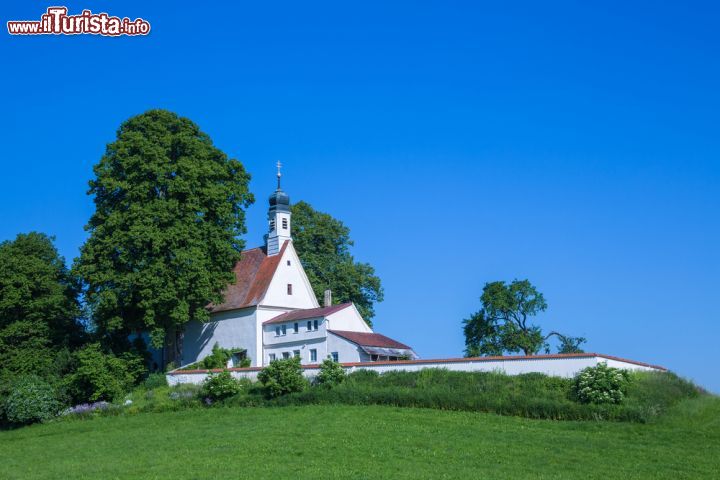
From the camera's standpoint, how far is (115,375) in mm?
43500

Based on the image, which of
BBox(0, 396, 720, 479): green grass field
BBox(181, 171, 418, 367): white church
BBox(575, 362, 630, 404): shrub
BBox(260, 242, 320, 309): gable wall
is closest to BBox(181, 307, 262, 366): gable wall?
BBox(181, 171, 418, 367): white church

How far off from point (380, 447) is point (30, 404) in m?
22.1

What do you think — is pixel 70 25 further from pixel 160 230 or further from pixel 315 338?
pixel 315 338

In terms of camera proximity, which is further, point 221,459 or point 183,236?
point 183,236

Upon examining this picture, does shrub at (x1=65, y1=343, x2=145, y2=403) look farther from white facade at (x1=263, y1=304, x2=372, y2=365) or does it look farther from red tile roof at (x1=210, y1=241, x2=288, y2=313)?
white facade at (x1=263, y1=304, x2=372, y2=365)

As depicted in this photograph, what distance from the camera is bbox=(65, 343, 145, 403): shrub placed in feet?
139

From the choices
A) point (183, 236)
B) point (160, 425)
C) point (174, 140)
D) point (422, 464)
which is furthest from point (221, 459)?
point (174, 140)

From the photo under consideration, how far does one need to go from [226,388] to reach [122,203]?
14.9 m

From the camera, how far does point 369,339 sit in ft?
156

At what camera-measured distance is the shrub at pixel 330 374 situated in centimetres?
3572

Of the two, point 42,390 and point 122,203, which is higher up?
point 122,203

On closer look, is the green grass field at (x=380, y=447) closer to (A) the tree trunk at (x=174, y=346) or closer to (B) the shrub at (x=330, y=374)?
(B) the shrub at (x=330, y=374)

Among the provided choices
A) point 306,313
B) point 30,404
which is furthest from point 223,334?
point 30,404

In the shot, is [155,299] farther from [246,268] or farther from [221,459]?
[221,459]
